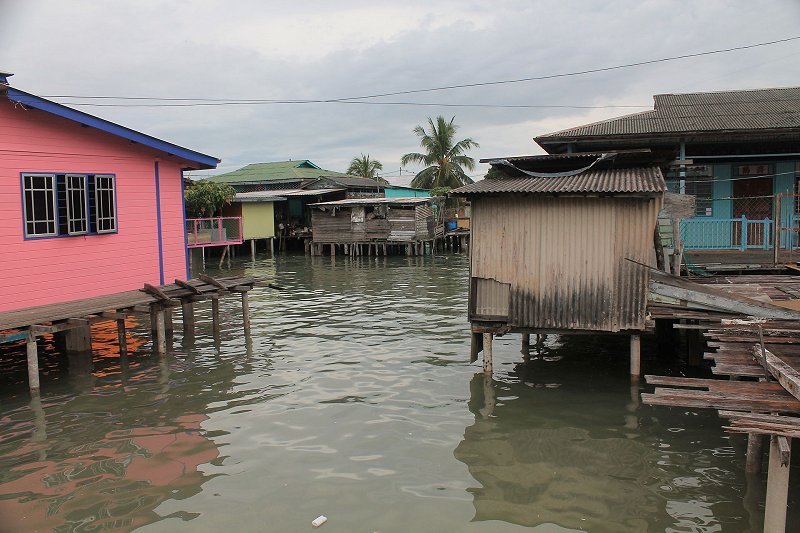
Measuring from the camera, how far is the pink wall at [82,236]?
1225cm

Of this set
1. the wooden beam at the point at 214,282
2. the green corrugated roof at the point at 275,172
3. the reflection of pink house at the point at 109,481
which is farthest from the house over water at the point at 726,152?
the green corrugated roof at the point at 275,172

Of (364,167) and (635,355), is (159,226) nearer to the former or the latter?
(635,355)

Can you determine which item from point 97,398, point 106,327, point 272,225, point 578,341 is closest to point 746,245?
point 578,341

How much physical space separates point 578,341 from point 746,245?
5636 mm

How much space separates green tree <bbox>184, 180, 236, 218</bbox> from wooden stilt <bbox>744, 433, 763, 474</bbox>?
102 ft

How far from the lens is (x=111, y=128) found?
13.9 meters

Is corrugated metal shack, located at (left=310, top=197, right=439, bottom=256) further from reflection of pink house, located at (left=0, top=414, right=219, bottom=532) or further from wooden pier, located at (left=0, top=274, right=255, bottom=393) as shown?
reflection of pink house, located at (left=0, top=414, right=219, bottom=532)

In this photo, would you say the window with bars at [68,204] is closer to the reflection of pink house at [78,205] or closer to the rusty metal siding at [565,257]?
the reflection of pink house at [78,205]

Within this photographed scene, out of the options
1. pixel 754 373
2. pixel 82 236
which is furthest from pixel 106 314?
pixel 754 373

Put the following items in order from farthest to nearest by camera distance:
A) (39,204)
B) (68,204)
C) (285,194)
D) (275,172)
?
(275,172), (285,194), (68,204), (39,204)

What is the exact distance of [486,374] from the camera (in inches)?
454

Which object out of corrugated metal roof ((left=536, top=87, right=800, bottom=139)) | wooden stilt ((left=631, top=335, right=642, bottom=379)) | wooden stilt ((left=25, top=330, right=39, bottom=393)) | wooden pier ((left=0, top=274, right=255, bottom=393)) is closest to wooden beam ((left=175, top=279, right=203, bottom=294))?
wooden pier ((left=0, top=274, right=255, bottom=393))

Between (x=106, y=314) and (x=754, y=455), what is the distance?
36.9 ft

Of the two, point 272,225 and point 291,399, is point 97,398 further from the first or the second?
point 272,225
